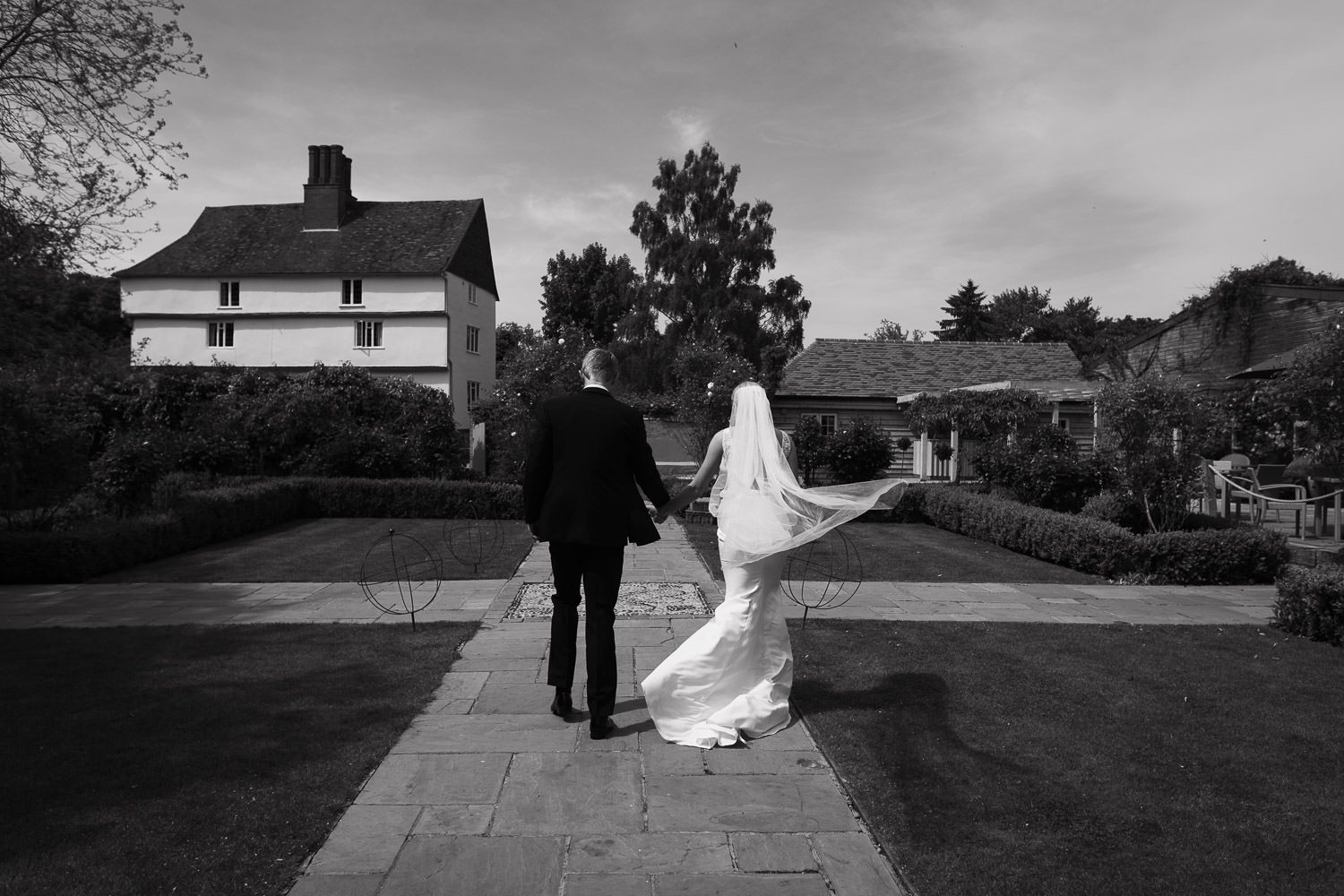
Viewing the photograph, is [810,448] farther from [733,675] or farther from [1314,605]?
[733,675]

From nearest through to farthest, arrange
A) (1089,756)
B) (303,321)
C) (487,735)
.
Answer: (1089,756), (487,735), (303,321)

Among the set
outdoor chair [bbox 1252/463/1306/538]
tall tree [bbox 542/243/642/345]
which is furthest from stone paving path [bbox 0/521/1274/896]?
tall tree [bbox 542/243/642/345]

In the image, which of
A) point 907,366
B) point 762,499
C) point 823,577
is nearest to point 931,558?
point 823,577

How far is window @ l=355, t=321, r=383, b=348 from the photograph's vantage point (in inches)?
1364

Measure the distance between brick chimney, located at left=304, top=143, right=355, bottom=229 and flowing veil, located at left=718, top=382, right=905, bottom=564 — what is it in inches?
1369

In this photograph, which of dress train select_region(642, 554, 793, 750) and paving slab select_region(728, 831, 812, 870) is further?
dress train select_region(642, 554, 793, 750)

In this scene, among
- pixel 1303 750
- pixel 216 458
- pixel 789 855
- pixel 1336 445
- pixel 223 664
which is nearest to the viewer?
pixel 789 855

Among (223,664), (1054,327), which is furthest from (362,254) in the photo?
(1054,327)

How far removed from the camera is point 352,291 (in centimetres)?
3466

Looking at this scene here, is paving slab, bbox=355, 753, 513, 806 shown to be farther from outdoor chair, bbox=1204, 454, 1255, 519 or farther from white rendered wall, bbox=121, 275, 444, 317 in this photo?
white rendered wall, bbox=121, 275, 444, 317

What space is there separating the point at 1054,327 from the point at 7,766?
227ft

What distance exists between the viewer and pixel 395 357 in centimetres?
3459

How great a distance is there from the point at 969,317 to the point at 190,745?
66.9 metres

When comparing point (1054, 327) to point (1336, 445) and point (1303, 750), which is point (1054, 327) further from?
point (1303, 750)
